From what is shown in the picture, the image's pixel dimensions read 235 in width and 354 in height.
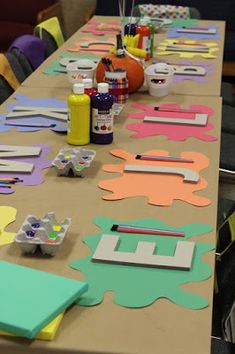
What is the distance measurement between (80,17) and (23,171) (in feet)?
14.1

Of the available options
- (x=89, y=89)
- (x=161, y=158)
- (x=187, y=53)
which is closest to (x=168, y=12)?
(x=187, y=53)

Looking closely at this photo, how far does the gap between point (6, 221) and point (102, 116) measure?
1.75 ft

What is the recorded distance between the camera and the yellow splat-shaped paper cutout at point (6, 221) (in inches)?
52.8

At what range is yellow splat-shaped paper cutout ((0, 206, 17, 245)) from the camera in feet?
4.40

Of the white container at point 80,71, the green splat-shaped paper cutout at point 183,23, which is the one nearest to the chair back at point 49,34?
the green splat-shaped paper cutout at point 183,23

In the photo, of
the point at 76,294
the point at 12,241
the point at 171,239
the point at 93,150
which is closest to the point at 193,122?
the point at 93,150

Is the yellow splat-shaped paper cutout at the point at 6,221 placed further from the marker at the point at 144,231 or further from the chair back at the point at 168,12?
the chair back at the point at 168,12

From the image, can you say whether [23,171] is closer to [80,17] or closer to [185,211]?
[185,211]

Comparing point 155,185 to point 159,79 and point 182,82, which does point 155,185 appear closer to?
point 159,79

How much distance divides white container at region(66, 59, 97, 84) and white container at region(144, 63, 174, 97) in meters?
0.22

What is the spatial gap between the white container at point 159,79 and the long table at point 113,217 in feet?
0.12

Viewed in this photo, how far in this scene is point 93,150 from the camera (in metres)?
1.82

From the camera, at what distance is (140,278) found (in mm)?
1219

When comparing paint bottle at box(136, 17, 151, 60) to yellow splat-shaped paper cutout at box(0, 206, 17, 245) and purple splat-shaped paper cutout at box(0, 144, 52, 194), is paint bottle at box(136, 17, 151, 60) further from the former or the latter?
yellow splat-shaped paper cutout at box(0, 206, 17, 245)
